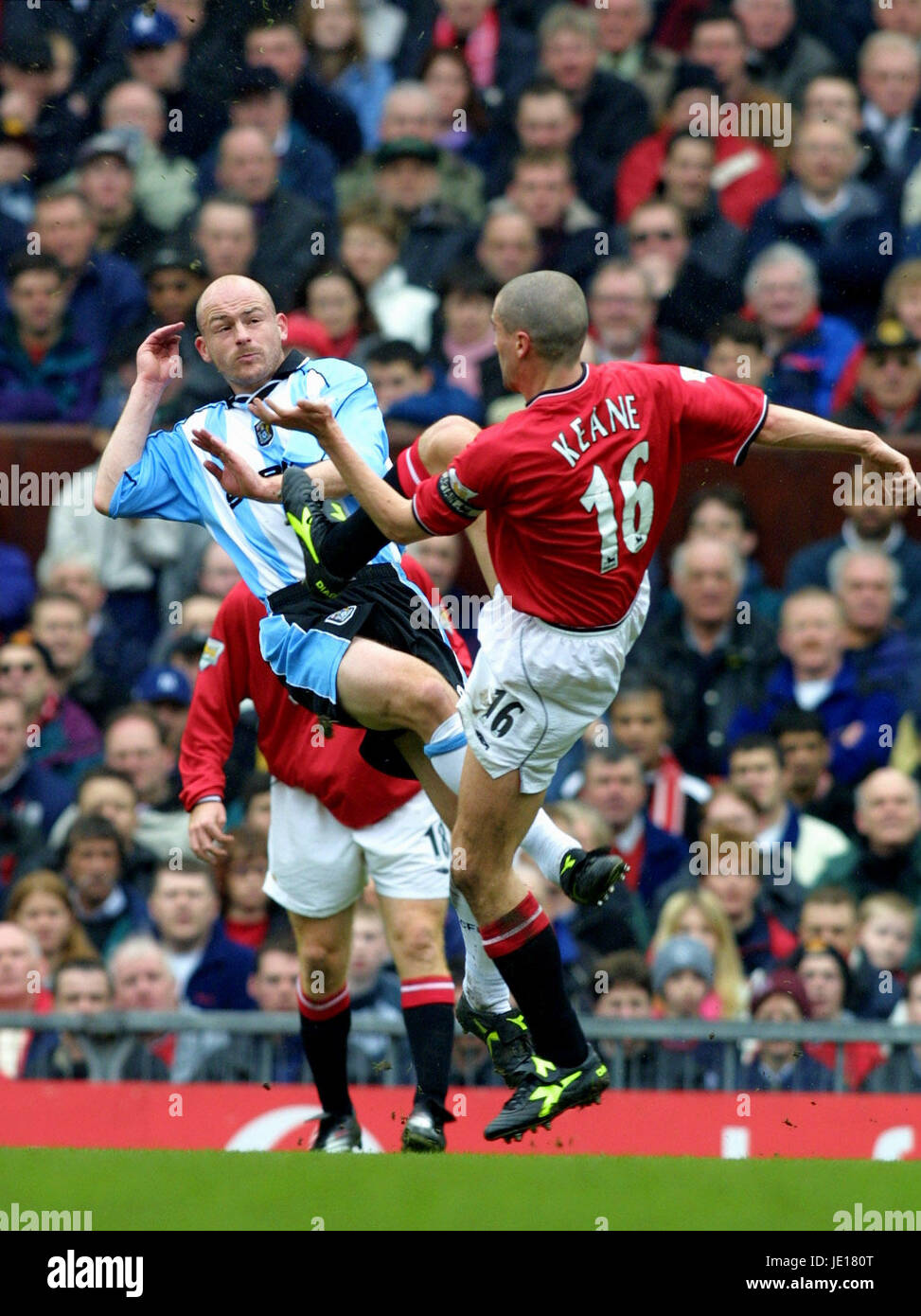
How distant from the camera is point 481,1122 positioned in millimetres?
9430

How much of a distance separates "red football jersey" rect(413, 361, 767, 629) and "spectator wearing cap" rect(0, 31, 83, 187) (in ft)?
21.3

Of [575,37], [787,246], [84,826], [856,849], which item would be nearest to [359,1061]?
[84,826]

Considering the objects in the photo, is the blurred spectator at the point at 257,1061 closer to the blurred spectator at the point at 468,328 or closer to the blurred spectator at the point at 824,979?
the blurred spectator at the point at 824,979

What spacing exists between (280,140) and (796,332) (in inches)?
117

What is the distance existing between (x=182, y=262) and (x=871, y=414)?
346 cm

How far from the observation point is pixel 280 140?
496 inches

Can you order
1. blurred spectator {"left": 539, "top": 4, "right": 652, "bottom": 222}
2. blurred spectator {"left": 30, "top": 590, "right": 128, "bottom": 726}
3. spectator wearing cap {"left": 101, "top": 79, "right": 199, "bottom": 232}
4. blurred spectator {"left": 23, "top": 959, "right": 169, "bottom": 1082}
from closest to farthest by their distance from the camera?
blurred spectator {"left": 23, "top": 959, "right": 169, "bottom": 1082}, blurred spectator {"left": 30, "top": 590, "right": 128, "bottom": 726}, spectator wearing cap {"left": 101, "top": 79, "right": 199, "bottom": 232}, blurred spectator {"left": 539, "top": 4, "right": 652, "bottom": 222}

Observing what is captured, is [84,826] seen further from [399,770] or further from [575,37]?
[575,37]

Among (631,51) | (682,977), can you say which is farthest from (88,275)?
(682,977)

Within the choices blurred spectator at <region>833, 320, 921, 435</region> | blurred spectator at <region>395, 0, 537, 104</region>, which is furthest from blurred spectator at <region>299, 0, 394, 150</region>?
blurred spectator at <region>833, 320, 921, 435</region>

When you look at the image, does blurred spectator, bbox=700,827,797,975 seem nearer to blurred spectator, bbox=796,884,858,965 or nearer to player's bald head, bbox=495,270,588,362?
blurred spectator, bbox=796,884,858,965

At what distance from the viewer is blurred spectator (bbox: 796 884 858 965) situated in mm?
10148

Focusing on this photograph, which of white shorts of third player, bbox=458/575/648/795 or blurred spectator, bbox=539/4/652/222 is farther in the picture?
blurred spectator, bbox=539/4/652/222

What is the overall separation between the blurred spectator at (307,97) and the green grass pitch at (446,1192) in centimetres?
711
